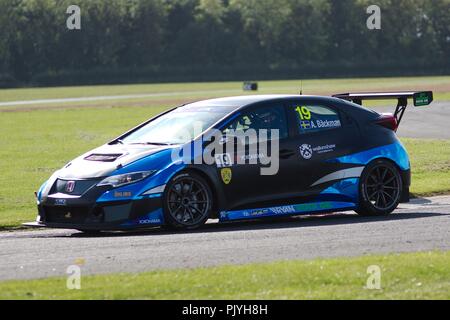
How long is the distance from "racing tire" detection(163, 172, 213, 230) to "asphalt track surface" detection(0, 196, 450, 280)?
17 centimetres

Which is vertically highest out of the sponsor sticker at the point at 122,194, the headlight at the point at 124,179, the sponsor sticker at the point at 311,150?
the sponsor sticker at the point at 311,150

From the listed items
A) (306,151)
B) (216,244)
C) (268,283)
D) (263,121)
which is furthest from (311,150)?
(268,283)

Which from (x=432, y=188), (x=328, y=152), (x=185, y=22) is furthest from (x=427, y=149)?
(x=185, y=22)

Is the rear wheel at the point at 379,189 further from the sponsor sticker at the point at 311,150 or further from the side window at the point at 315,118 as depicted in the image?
the side window at the point at 315,118

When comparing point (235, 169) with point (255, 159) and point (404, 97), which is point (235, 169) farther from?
point (404, 97)

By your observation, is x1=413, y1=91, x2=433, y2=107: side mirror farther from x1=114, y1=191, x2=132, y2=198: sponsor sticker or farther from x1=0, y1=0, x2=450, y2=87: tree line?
x1=0, y1=0, x2=450, y2=87: tree line

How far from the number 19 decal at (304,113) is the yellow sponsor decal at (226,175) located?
1332 mm

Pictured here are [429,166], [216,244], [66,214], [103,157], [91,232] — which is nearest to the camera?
[216,244]

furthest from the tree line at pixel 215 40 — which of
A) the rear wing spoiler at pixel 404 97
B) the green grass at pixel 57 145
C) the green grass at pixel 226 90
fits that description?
the rear wing spoiler at pixel 404 97

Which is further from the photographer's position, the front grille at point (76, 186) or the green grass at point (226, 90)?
the green grass at point (226, 90)

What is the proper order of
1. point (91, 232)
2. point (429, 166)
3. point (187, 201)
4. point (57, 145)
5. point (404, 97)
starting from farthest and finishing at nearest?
point (57, 145)
point (429, 166)
point (404, 97)
point (91, 232)
point (187, 201)

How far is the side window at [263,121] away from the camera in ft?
39.5

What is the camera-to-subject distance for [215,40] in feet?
373

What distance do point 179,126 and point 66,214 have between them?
5.89ft
